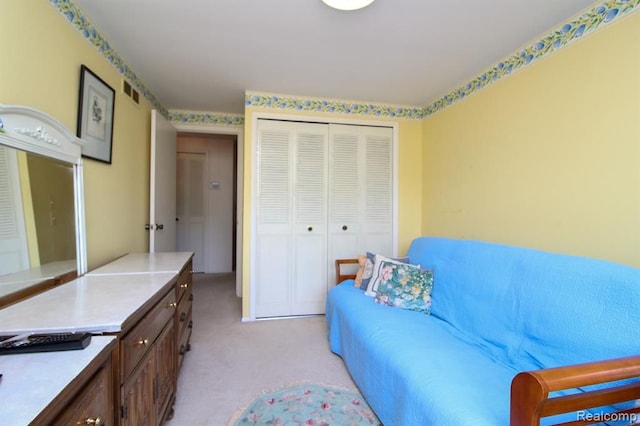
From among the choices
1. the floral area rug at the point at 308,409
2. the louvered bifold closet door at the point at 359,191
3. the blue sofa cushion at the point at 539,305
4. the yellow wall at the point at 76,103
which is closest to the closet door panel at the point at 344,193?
the louvered bifold closet door at the point at 359,191

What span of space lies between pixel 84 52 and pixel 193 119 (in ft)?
5.48

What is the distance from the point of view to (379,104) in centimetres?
308

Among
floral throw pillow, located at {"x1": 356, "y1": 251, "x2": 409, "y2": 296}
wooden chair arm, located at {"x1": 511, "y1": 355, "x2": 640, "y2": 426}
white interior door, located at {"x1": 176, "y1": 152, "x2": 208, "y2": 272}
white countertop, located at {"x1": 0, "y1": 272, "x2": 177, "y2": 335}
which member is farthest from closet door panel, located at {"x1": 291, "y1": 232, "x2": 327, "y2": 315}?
white interior door, located at {"x1": 176, "y1": 152, "x2": 208, "y2": 272}

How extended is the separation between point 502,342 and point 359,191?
192 centimetres

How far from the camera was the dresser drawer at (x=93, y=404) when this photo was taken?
0.66m

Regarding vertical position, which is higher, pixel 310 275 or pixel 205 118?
pixel 205 118

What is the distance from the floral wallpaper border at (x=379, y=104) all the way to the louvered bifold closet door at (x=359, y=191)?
0.77ft

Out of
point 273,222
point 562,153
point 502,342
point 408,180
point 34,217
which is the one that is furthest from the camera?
point 408,180

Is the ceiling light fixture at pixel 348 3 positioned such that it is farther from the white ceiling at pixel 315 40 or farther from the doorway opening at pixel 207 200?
the doorway opening at pixel 207 200

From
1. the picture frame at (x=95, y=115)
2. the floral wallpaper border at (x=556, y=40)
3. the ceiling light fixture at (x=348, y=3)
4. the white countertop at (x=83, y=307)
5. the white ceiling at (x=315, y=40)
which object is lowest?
the white countertop at (x=83, y=307)

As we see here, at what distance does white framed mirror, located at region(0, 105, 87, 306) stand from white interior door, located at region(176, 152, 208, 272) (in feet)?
11.2

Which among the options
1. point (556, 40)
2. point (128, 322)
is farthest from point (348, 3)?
point (128, 322)

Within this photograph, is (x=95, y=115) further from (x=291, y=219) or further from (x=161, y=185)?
(x=291, y=219)

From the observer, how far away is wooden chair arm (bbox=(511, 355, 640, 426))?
74 centimetres
